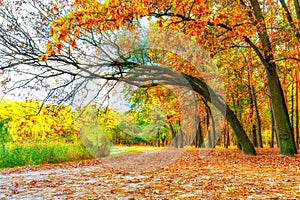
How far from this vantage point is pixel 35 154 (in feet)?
43.8

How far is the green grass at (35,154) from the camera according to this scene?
12.5 m

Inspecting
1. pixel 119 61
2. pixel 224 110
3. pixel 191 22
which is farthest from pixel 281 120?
pixel 119 61

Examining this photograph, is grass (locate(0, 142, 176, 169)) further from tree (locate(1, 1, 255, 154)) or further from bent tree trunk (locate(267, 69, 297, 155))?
bent tree trunk (locate(267, 69, 297, 155))

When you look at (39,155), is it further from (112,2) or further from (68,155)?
(112,2)

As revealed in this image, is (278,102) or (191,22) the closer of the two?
(191,22)

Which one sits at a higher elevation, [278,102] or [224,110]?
[278,102]

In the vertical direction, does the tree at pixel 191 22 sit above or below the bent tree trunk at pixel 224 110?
above

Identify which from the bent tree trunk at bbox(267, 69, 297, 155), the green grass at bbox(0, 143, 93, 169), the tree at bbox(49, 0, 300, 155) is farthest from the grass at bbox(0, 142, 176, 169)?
the bent tree trunk at bbox(267, 69, 297, 155)

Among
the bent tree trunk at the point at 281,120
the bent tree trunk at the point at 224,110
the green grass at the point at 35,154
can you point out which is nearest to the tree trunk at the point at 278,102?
the bent tree trunk at the point at 281,120

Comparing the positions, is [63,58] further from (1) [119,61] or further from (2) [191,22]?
(2) [191,22]

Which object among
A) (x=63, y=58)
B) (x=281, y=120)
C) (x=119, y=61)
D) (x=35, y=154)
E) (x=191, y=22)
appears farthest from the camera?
(x=35, y=154)

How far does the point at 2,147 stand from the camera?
41.8 ft

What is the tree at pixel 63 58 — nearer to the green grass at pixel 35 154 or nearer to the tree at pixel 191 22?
the tree at pixel 191 22

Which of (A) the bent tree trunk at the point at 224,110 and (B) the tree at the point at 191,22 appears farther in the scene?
(A) the bent tree trunk at the point at 224,110
